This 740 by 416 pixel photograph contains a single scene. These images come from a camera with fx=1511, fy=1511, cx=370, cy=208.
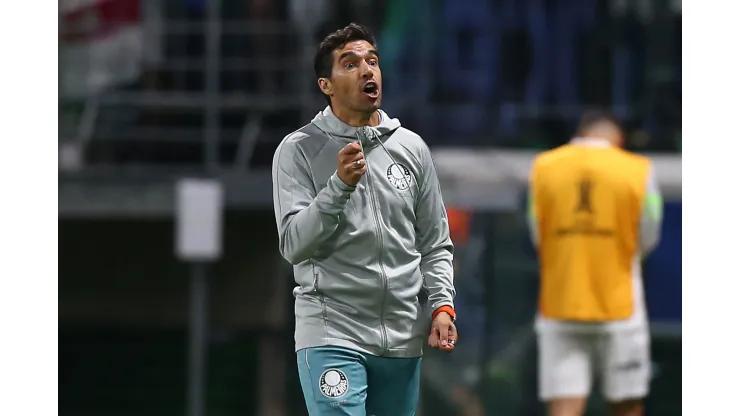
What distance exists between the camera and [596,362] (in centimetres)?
692

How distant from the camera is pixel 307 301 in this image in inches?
162

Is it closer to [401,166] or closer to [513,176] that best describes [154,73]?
[513,176]

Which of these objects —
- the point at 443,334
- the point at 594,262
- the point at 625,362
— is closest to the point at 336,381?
the point at 443,334

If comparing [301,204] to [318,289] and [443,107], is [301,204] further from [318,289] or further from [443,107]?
[443,107]

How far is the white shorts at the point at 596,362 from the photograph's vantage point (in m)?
6.84

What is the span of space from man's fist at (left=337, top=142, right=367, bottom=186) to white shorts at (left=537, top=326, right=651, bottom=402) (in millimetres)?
3245

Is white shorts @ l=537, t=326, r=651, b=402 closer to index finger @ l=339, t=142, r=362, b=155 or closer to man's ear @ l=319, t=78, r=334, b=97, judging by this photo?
man's ear @ l=319, t=78, r=334, b=97

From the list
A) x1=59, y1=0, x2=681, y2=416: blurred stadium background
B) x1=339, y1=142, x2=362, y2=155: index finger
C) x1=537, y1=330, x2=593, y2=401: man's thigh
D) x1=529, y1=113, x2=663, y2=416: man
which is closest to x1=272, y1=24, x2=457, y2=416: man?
x1=339, y1=142, x2=362, y2=155: index finger

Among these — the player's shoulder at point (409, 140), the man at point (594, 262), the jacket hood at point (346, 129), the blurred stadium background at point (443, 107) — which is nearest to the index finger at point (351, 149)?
the jacket hood at point (346, 129)

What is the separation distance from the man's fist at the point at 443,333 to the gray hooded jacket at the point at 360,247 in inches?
2.6
